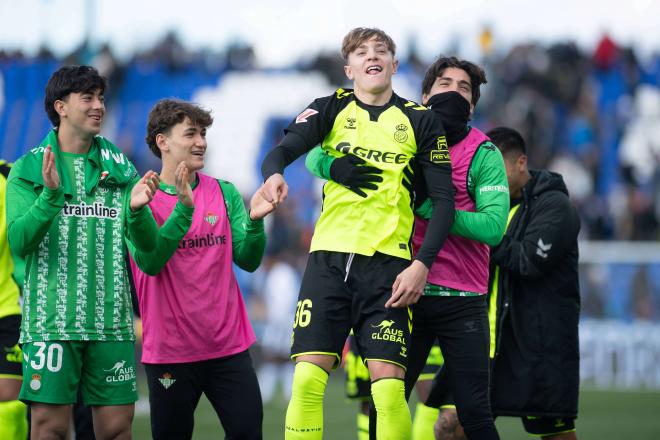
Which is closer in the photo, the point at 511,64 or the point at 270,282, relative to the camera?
the point at 270,282

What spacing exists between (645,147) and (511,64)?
3.00 metres

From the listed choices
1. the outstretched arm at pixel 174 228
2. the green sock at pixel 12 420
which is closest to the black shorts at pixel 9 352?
the green sock at pixel 12 420

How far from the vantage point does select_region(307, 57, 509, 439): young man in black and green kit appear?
600 centimetres

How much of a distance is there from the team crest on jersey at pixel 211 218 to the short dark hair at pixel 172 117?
21.8 inches

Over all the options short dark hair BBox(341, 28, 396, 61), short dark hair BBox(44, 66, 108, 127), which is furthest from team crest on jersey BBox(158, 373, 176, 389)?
short dark hair BBox(341, 28, 396, 61)

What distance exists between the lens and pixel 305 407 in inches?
217

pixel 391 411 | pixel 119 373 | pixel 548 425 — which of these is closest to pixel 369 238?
pixel 391 411

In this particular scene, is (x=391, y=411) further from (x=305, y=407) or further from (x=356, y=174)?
(x=356, y=174)

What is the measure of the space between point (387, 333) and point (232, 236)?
129 centimetres

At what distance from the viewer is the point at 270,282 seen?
60.4 feet

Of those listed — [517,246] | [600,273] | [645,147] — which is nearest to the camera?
[517,246]

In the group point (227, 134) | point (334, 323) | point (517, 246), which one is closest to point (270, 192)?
point (334, 323)

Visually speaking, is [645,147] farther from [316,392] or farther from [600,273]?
[316,392]

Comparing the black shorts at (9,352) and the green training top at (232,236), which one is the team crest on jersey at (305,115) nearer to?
the green training top at (232,236)
